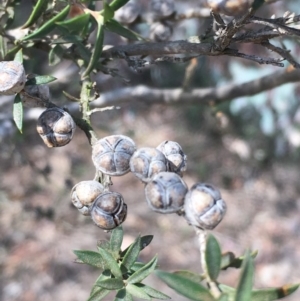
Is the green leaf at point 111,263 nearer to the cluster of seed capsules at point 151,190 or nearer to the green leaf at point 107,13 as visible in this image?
the cluster of seed capsules at point 151,190

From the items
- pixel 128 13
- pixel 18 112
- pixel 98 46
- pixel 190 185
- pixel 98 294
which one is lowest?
pixel 190 185

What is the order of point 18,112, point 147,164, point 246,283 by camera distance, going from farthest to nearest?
point 18,112
point 147,164
point 246,283

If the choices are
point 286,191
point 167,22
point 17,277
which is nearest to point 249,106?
point 286,191

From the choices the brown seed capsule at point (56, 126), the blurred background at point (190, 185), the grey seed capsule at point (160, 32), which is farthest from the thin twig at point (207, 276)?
the blurred background at point (190, 185)

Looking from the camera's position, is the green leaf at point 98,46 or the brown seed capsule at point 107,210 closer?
the brown seed capsule at point 107,210

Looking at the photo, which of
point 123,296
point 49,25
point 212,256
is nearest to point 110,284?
point 123,296

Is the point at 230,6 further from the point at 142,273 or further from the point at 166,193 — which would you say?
the point at 142,273

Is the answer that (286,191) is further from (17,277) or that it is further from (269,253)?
(17,277)
